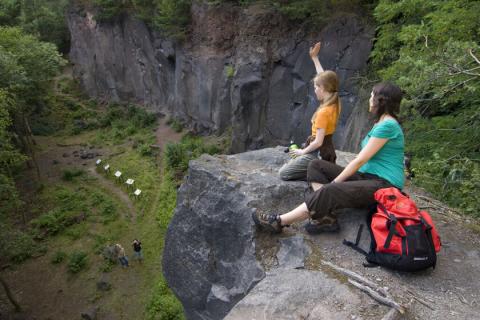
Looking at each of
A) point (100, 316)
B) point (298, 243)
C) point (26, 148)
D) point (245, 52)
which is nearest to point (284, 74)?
point (245, 52)

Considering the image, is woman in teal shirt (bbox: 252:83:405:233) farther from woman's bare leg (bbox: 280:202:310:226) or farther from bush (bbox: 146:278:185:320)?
bush (bbox: 146:278:185:320)

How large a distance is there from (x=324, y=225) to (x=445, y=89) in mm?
Answer: 3050

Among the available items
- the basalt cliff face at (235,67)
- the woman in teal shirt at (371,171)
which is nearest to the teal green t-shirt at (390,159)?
the woman in teal shirt at (371,171)

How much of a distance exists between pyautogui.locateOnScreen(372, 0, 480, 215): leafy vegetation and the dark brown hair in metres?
1.79

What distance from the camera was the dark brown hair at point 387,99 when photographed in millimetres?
4551

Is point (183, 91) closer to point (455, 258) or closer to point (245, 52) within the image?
point (245, 52)

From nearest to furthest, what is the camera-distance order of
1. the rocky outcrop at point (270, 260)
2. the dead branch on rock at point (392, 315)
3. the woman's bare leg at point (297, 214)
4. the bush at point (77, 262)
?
the dead branch on rock at point (392, 315) → the rocky outcrop at point (270, 260) → the woman's bare leg at point (297, 214) → the bush at point (77, 262)

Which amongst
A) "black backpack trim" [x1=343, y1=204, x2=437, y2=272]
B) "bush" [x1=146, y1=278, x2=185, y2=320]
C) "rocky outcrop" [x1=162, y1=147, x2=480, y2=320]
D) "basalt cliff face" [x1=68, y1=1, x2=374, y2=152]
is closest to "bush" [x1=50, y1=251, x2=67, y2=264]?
"bush" [x1=146, y1=278, x2=185, y2=320]

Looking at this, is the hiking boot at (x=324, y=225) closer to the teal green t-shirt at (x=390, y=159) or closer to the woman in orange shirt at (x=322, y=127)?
the teal green t-shirt at (x=390, y=159)

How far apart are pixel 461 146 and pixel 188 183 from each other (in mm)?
5617

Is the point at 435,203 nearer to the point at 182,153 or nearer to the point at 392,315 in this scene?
the point at 392,315

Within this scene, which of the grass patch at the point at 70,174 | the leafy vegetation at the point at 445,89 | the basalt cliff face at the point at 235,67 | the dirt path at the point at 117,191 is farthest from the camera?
the grass patch at the point at 70,174

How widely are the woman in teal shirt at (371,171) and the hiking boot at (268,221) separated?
14mm

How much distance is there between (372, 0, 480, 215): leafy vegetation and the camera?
20.2 ft
